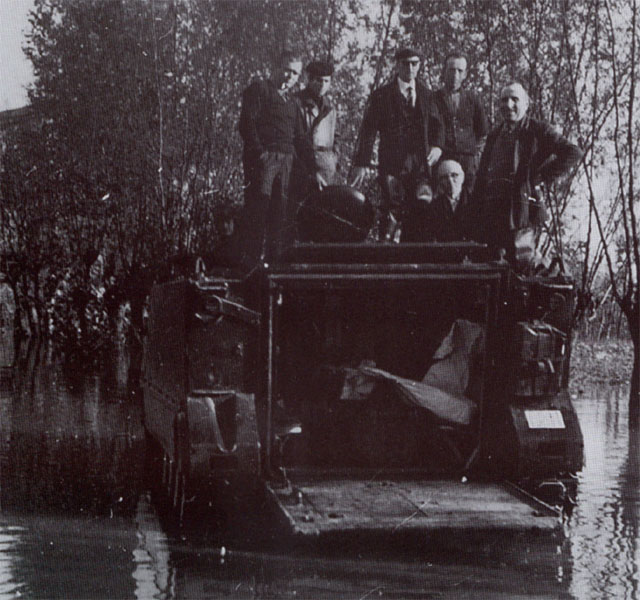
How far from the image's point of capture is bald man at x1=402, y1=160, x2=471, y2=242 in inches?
414

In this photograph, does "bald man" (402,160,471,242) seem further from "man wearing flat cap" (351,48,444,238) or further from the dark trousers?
the dark trousers

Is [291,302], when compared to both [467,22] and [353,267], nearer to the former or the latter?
[353,267]

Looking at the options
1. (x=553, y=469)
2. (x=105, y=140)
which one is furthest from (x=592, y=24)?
(x=553, y=469)

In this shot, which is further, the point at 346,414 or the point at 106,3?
the point at 106,3

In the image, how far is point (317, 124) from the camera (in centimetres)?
1162

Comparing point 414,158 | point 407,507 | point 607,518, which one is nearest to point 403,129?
point 414,158

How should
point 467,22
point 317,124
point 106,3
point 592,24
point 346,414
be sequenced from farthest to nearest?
point 106,3 < point 592,24 < point 467,22 < point 317,124 < point 346,414

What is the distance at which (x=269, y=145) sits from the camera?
440 inches

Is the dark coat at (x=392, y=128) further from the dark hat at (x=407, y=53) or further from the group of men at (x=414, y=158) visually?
the dark hat at (x=407, y=53)

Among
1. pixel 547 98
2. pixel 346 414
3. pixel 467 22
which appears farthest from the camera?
pixel 547 98

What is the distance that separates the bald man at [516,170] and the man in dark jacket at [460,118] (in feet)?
3.31

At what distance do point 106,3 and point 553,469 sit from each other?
19.3 meters

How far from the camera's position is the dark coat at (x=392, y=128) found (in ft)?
37.0

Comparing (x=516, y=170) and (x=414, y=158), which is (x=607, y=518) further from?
(x=414, y=158)
